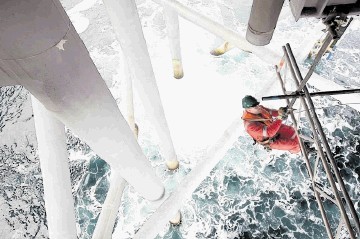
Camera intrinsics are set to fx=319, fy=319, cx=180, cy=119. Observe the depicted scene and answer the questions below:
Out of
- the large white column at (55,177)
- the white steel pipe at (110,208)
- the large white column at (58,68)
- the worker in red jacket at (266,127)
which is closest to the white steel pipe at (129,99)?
the white steel pipe at (110,208)

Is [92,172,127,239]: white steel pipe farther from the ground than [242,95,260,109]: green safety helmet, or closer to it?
closer to it

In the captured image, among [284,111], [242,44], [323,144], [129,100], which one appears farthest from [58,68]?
[242,44]

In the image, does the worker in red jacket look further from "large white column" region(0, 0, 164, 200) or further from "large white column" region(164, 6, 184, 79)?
"large white column" region(164, 6, 184, 79)

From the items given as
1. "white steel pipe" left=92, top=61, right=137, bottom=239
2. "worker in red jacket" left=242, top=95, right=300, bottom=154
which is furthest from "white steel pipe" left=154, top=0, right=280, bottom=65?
"white steel pipe" left=92, top=61, right=137, bottom=239

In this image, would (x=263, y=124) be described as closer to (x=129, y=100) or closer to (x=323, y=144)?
(x=323, y=144)

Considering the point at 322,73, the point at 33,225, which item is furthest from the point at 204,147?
the point at 33,225
